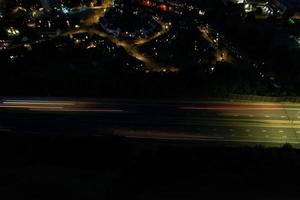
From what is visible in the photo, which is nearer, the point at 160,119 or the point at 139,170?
the point at 139,170

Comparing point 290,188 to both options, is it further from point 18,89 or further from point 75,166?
point 18,89

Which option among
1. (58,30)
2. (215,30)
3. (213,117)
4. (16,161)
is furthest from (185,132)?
(58,30)

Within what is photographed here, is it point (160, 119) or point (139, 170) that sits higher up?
point (160, 119)

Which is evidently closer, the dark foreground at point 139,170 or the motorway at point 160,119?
the dark foreground at point 139,170

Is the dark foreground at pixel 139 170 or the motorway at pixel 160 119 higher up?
the motorway at pixel 160 119
